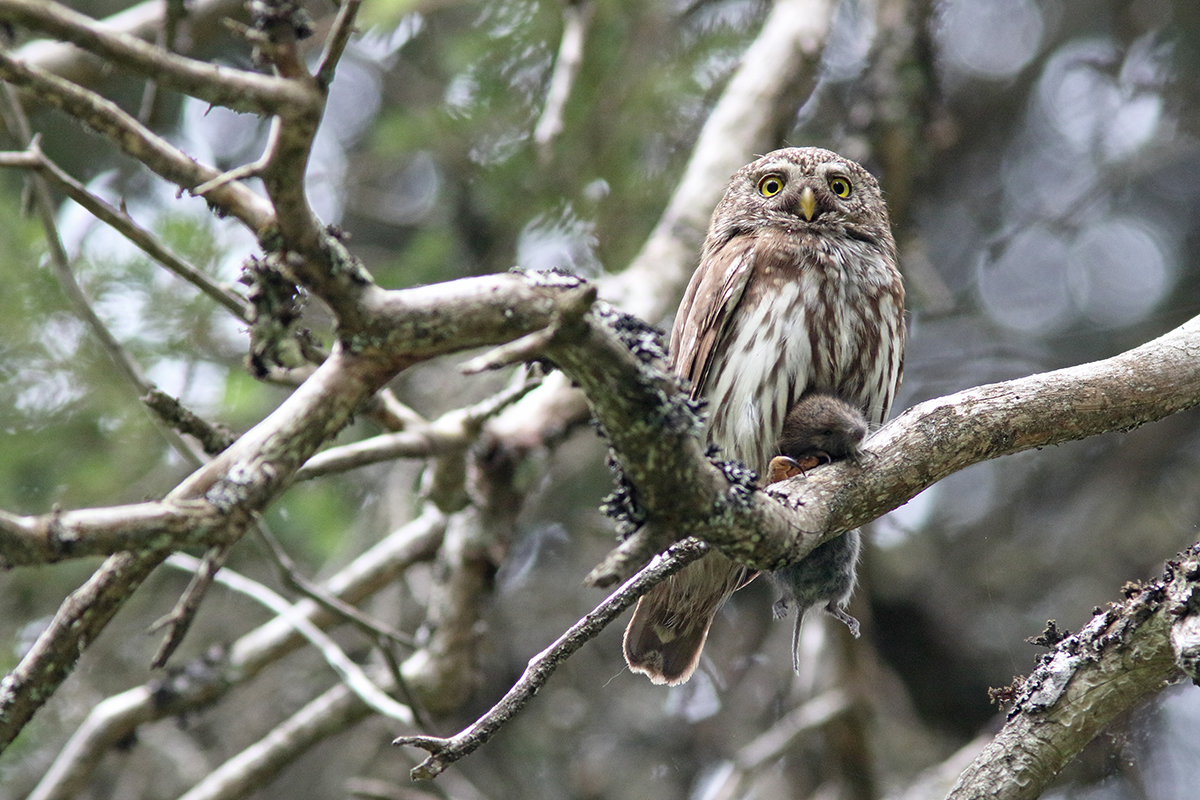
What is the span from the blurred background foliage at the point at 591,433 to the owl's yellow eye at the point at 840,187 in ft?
4.66

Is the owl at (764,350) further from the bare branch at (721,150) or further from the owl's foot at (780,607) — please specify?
the bare branch at (721,150)

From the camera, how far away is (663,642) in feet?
11.7

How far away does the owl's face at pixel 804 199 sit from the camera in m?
3.92

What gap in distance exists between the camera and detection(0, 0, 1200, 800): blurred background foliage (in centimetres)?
483

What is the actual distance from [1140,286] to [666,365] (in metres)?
6.22

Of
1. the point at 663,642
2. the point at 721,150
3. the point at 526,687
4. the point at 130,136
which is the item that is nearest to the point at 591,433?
the point at 721,150

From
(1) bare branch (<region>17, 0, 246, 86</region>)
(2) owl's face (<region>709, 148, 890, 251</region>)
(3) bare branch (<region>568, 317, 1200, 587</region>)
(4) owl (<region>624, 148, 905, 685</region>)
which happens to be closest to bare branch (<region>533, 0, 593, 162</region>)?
(2) owl's face (<region>709, 148, 890, 251</region>)

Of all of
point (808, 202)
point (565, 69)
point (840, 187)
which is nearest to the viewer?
point (808, 202)

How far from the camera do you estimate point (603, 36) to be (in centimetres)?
553

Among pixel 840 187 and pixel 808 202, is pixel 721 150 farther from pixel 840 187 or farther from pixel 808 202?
pixel 808 202

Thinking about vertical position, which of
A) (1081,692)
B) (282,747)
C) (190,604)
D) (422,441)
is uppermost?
(422,441)

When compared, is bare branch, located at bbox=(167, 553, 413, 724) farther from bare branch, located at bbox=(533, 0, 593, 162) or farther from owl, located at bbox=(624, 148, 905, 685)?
bare branch, located at bbox=(533, 0, 593, 162)

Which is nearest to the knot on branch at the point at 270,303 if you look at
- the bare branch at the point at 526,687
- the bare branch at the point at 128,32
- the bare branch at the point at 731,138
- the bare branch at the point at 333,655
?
the bare branch at the point at 526,687

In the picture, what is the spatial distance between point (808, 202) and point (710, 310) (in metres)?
0.71
